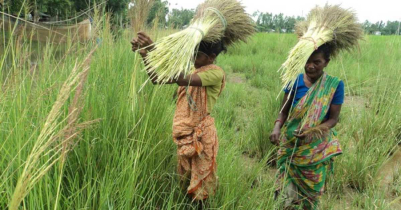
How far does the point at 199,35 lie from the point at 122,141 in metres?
0.68

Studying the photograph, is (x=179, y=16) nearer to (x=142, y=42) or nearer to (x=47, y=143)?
(x=142, y=42)

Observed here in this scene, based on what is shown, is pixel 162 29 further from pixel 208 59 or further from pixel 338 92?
pixel 338 92

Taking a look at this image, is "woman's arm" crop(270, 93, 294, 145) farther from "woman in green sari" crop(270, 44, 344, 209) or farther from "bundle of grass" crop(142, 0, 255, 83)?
"bundle of grass" crop(142, 0, 255, 83)

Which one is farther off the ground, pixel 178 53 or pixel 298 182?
pixel 178 53

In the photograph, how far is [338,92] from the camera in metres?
1.89

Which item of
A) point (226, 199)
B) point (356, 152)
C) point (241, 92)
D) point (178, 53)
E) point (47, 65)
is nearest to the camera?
point (178, 53)

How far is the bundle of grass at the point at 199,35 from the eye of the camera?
1447mm

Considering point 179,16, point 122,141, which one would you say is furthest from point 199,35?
point 179,16

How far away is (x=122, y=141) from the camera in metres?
1.58

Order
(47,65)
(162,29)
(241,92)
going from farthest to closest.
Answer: (241,92) < (162,29) < (47,65)

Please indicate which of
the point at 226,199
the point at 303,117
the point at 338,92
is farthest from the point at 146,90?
the point at 338,92

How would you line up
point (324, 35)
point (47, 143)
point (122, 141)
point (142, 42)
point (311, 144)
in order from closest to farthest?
point (47, 143)
point (142, 42)
point (122, 141)
point (324, 35)
point (311, 144)

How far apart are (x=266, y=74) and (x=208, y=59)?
4.60 meters

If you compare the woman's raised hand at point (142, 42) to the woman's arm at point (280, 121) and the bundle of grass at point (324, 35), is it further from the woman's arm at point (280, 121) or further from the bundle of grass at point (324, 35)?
the woman's arm at point (280, 121)
